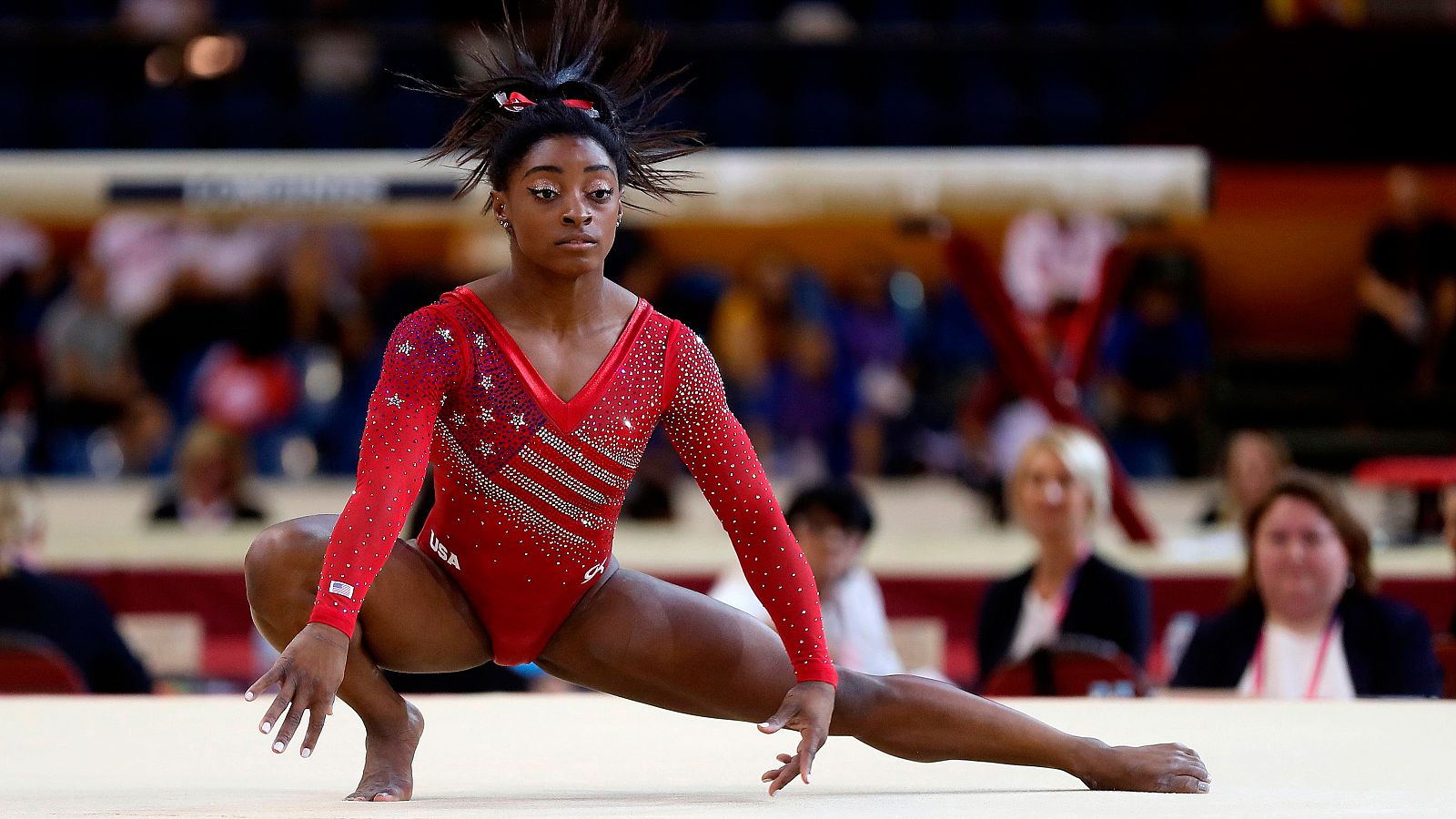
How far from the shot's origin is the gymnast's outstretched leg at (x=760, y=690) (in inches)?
92.6

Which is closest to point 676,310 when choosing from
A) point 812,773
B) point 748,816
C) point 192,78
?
point 192,78

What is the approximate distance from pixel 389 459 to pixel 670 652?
1.70ft

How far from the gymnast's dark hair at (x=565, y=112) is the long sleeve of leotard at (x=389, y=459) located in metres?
0.27

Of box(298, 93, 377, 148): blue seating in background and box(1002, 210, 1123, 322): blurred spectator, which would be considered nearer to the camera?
box(1002, 210, 1123, 322): blurred spectator

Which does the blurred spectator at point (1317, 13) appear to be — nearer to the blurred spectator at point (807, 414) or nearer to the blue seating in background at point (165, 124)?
the blurred spectator at point (807, 414)

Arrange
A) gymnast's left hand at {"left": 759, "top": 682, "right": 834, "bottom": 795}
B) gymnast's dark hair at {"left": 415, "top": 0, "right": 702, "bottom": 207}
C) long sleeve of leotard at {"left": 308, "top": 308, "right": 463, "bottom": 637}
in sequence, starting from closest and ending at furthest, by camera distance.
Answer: long sleeve of leotard at {"left": 308, "top": 308, "right": 463, "bottom": 637}, gymnast's left hand at {"left": 759, "top": 682, "right": 834, "bottom": 795}, gymnast's dark hair at {"left": 415, "top": 0, "right": 702, "bottom": 207}

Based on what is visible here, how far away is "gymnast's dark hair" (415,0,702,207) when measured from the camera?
2297 millimetres

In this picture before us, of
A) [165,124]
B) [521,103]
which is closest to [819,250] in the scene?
[165,124]

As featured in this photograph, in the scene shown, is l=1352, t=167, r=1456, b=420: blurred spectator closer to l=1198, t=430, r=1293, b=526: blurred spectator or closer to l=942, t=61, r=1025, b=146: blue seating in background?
l=942, t=61, r=1025, b=146: blue seating in background

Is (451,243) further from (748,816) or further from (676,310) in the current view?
(748,816)

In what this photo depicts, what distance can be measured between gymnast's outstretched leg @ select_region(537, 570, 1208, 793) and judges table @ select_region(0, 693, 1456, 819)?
59mm

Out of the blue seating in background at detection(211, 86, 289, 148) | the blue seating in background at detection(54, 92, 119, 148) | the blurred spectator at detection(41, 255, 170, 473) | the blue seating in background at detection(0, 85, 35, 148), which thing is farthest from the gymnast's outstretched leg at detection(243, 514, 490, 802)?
the blue seating in background at detection(0, 85, 35, 148)

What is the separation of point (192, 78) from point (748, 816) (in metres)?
8.44

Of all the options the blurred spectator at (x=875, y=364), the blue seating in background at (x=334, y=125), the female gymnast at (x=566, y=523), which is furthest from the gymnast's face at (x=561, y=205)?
the blue seating in background at (x=334, y=125)
